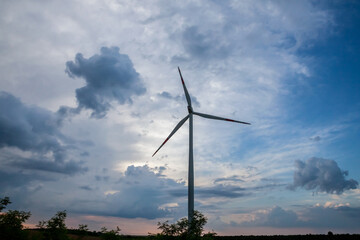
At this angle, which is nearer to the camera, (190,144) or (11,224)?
(11,224)

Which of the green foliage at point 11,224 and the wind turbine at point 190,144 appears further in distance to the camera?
the wind turbine at point 190,144

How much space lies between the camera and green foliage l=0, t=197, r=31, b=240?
3334 centimetres

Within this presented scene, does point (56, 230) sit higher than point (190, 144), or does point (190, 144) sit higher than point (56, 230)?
point (190, 144)

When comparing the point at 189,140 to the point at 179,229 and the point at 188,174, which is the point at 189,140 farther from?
the point at 179,229

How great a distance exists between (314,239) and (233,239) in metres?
16.8

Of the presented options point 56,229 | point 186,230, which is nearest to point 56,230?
point 56,229

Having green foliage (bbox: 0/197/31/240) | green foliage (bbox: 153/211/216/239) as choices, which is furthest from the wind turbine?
green foliage (bbox: 0/197/31/240)

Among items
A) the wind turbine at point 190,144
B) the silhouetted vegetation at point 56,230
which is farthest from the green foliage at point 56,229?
the wind turbine at point 190,144

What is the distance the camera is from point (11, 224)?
3519 centimetres

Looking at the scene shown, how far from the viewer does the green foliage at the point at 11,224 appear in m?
33.3

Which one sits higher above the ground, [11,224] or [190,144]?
[190,144]

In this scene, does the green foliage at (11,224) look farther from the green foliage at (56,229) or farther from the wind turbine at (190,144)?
the wind turbine at (190,144)

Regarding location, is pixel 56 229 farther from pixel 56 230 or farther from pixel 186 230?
pixel 186 230

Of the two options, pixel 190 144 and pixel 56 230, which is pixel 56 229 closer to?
pixel 56 230
